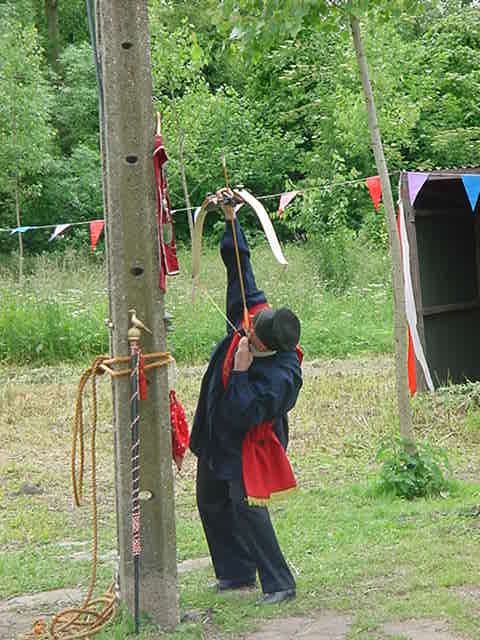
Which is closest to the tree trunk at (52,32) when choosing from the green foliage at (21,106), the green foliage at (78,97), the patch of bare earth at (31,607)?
the green foliage at (78,97)

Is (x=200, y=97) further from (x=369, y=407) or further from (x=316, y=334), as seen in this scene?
(x=369, y=407)

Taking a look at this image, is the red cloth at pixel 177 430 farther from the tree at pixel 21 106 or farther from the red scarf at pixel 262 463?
the tree at pixel 21 106

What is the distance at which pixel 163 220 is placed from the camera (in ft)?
17.7

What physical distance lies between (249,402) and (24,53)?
18.2m

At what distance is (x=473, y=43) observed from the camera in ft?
92.3

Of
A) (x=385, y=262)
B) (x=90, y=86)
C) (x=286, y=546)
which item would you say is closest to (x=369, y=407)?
(x=286, y=546)

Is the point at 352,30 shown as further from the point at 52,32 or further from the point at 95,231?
the point at 52,32

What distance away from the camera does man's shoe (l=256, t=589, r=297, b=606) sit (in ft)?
18.8

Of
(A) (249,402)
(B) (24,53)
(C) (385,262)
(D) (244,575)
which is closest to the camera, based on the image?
(A) (249,402)

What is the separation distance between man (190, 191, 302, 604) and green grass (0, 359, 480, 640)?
1.18 ft

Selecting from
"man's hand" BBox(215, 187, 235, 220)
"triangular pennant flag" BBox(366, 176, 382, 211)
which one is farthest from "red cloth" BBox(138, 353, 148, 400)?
"triangular pennant flag" BBox(366, 176, 382, 211)

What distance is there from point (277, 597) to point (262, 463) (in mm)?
675

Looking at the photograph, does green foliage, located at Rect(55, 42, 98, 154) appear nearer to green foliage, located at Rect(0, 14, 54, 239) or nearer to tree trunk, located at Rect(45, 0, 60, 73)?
tree trunk, located at Rect(45, 0, 60, 73)

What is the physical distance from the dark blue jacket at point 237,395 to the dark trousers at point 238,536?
0.12 metres
